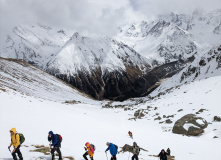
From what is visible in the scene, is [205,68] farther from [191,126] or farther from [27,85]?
[27,85]

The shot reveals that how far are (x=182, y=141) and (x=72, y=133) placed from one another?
1675 centimetres

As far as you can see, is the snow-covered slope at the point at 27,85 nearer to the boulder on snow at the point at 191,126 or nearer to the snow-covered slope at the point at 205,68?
the snow-covered slope at the point at 205,68

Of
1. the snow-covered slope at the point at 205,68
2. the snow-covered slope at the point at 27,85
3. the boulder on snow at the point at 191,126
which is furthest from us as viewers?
the snow-covered slope at the point at 27,85

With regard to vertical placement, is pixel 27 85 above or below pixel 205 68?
below

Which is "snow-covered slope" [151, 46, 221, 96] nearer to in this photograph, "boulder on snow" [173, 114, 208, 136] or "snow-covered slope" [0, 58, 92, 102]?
"boulder on snow" [173, 114, 208, 136]

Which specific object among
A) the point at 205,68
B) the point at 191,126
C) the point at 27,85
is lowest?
the point at 191,126

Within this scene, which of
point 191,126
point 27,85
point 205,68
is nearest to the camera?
point 191,126

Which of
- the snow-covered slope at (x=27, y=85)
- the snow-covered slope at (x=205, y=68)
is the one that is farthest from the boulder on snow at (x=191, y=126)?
the snow-covered slope at (x=27, y=85)

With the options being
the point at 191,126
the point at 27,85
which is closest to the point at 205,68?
the point at 191,126

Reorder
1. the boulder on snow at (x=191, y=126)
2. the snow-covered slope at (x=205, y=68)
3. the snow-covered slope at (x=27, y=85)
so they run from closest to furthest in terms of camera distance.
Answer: the boulder on snow at (x=191, y=126)
the snow-covered slope at (x=205, y=68)
the snow-covered slope at (x=27, y=85)

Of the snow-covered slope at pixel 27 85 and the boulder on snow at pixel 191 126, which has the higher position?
the snow-covered slope at pixel 27 85

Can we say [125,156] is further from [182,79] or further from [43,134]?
[182,79]

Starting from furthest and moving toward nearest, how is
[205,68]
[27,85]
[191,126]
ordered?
[27,85] → [205,68] → [191,126]

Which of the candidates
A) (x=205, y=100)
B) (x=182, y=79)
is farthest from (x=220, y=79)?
(x=182, y=79)
